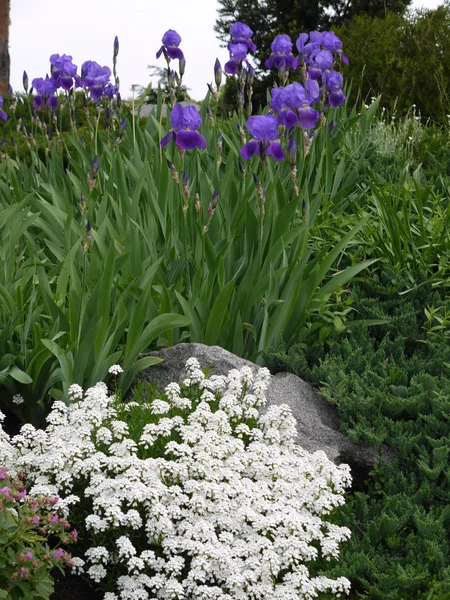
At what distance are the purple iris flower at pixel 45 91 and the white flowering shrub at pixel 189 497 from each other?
355 centimetres

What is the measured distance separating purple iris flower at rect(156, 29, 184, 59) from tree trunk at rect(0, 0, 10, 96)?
6713 mm

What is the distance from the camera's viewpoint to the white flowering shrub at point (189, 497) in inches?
116

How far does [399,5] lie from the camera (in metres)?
15.0

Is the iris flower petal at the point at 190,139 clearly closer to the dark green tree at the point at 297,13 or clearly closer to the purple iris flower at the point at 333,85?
the purple iris flower at the point at 333,85

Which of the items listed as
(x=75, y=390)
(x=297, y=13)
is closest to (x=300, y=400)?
(x=75, y=390)

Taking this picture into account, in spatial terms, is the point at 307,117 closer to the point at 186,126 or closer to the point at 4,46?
the point at 186,126

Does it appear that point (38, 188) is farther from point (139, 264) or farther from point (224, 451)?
point (224, 451)

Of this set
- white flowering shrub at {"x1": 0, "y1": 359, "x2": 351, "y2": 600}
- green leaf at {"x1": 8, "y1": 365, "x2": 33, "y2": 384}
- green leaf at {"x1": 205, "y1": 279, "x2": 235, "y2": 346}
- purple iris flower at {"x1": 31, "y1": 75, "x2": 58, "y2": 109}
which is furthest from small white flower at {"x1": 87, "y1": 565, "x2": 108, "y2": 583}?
purple iris flower at {"x1": 31, "y1": 75, "x2": 58, "y2": 109}

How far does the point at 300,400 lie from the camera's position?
13.8ft

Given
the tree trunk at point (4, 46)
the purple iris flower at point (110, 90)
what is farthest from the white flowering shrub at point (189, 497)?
the tree trunk at point (4, 46)

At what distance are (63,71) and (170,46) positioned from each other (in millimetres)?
1136

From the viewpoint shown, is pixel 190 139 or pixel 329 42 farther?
pixel 329 42

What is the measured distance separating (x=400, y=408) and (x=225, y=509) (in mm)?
1367

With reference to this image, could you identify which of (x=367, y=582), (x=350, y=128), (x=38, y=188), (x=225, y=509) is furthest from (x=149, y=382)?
(x=350, y=128)
